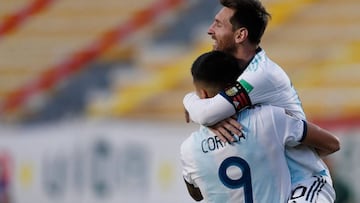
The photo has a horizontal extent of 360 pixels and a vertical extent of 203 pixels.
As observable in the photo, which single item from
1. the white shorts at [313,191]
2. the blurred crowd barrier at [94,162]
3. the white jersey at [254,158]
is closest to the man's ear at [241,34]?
the white jersey at [254,158]

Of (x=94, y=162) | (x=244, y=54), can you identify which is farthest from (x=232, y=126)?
(x=94, y=162)

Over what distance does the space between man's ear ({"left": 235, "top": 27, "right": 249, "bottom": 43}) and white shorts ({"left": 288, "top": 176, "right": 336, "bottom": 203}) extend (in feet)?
1.70

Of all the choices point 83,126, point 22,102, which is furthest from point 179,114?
point 22,102

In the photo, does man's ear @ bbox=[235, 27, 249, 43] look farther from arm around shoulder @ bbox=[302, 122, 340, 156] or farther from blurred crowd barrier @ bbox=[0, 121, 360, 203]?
blurred crowd barrier @ bbox=[0, 121, 360, 203]

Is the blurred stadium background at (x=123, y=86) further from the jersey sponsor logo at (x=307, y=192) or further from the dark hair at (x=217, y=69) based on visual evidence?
the dark hair at (x=217, y=69)

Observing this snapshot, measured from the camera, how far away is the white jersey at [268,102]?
3691 mm

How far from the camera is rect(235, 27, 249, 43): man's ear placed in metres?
3.74

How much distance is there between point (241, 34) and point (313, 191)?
1.89ft

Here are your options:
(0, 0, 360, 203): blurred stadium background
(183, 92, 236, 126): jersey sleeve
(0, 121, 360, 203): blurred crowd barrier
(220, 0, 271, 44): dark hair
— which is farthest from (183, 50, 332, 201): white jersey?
(0, 121, 360, 203): blurred crowd barrier

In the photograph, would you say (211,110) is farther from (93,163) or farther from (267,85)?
(93,163)

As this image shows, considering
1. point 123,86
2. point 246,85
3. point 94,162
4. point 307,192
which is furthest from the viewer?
point 123,86

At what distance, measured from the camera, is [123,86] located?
938 centimetres

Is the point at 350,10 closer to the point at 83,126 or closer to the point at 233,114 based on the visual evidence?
the point at 83,126

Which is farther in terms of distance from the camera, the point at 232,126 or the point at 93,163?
the point at 93,163
